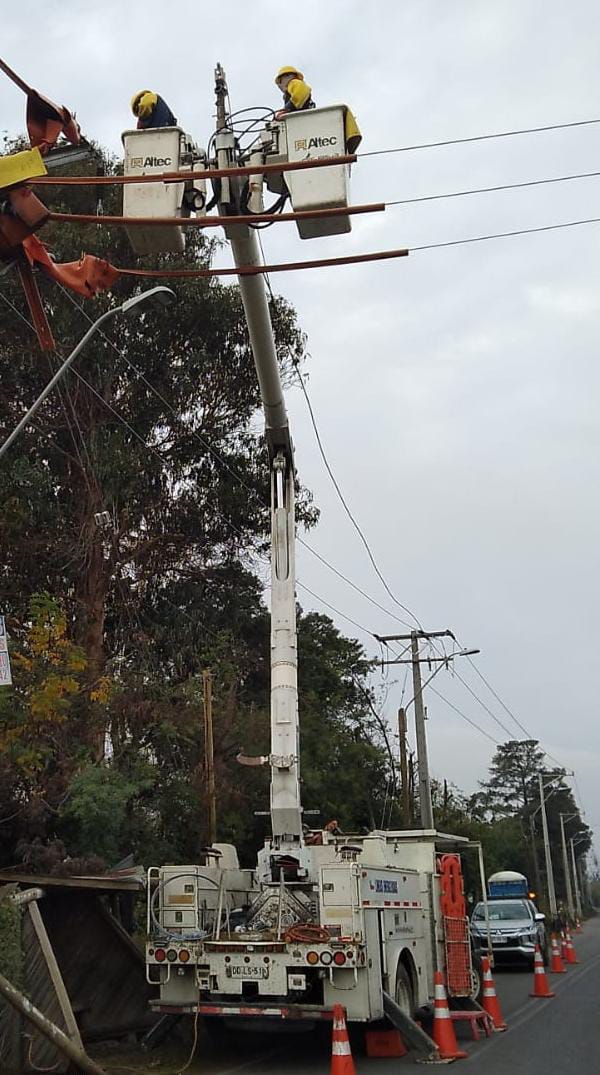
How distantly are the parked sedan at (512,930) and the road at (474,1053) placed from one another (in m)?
9.42

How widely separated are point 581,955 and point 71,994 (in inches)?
991

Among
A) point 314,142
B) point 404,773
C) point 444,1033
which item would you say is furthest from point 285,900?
point 404,773

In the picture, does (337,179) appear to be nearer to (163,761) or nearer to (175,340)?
(163,761)

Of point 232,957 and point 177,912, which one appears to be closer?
point 232,957

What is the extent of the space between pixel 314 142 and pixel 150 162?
1.55 metres

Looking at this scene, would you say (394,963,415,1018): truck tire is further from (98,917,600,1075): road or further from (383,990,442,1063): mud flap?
A: (98,917,600,1075): road

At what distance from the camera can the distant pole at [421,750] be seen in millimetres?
31047

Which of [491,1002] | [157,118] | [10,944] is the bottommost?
[491,1002]

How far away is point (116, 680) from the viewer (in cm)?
2534

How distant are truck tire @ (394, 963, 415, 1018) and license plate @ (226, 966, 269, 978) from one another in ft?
5.62

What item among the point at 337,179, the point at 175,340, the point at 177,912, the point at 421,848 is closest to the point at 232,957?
the point at 177,912

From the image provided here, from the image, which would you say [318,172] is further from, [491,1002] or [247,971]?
[491,1002]

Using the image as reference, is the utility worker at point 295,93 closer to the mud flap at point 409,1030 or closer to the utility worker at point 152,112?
the utility worker at point 152,112

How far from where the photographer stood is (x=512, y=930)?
2564 centimetres
